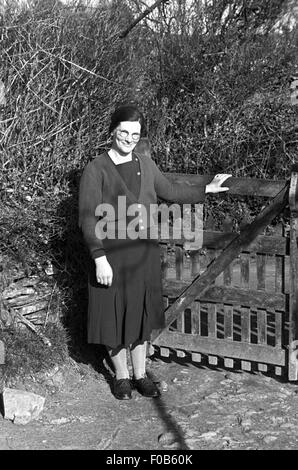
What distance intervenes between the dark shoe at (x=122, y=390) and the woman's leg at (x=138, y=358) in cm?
10

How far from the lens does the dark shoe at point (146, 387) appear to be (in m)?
4.80

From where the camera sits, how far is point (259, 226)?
190 inches

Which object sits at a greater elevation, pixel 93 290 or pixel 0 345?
pixel 93 290

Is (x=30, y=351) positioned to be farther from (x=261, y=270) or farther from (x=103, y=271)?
(x=261, y=270)

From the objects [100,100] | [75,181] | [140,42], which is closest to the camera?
[75,181]

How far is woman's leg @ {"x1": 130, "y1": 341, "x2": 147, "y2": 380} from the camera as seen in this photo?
191 inches

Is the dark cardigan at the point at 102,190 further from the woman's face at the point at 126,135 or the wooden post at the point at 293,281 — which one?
the wooden post at the point at 293,281

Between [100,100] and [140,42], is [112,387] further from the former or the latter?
[140,42]

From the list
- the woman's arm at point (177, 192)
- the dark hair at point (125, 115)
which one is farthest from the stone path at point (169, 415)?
the dark hair at point (125, 115)

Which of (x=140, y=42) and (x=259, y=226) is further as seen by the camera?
(x=140, y=42)

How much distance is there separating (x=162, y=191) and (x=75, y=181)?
66cm

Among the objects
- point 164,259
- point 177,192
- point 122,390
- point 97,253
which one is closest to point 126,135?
point 177,192
